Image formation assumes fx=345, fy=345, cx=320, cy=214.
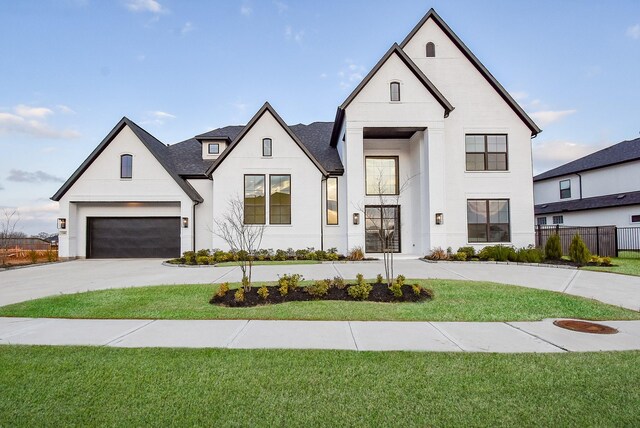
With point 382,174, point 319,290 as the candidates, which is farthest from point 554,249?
point 319,290

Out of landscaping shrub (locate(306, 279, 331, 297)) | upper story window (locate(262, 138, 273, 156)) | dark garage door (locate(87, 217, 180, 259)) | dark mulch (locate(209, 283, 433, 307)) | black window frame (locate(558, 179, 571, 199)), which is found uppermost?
upper story window (locate(262, 138, 273, 156))

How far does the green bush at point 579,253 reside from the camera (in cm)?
1379

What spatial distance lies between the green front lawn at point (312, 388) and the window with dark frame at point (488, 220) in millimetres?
14493

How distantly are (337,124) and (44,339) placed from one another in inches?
675

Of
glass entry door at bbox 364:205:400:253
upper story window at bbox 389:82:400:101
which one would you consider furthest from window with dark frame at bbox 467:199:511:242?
upper story window at bbox 389:82:400:101

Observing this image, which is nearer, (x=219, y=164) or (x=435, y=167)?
(x=435, y=167)

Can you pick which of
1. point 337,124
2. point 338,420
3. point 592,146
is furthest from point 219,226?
point 592,146

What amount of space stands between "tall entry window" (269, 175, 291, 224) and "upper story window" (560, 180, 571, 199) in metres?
24.3

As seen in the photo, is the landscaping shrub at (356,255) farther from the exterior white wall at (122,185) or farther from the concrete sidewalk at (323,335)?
the concrete sidewalk at (323,335)

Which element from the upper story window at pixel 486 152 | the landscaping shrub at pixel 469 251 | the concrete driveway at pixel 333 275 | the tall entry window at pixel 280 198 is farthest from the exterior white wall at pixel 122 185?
the upper story window at pixel 486 152

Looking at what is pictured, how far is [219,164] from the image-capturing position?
738 inches

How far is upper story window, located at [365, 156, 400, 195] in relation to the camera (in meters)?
19.6

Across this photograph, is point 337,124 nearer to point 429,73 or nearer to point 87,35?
point 429,73

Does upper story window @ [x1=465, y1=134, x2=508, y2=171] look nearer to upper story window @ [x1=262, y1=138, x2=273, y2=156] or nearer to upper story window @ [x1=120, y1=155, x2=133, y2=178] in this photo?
upper story window @ [x1=262, y1=138, x2=273, y2=156]
